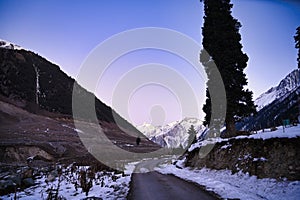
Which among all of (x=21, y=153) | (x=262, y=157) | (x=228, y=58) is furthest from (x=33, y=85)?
(x=262, y=157)

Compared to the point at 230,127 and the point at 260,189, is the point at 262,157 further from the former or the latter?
the point at 230,127

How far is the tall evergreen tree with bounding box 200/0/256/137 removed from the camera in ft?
65.9

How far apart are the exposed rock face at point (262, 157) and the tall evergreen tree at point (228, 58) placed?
4294mm

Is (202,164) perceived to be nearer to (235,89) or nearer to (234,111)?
(234,111)

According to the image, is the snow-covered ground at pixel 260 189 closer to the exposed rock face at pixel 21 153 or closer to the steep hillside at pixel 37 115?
the steep hillside at pixel 37 115

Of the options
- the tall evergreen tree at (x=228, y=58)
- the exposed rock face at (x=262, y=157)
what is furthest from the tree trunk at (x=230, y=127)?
the exposed rock face at (x=262, y=157)

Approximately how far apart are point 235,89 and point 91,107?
87.2 meters

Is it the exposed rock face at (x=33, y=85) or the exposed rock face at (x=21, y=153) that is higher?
the exposed rock face at (x=33, y=85)

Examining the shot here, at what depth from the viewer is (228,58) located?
20812 mm

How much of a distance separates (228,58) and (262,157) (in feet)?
38.4

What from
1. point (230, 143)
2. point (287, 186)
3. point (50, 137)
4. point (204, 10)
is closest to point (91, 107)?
point (50, 137)

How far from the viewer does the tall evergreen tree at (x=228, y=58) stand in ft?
65.9

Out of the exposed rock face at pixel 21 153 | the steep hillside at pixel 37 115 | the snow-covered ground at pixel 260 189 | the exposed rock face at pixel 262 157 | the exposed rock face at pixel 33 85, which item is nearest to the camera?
the snow-covered ground at pixel 260 189

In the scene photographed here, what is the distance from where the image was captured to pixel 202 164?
1933 centimetres
